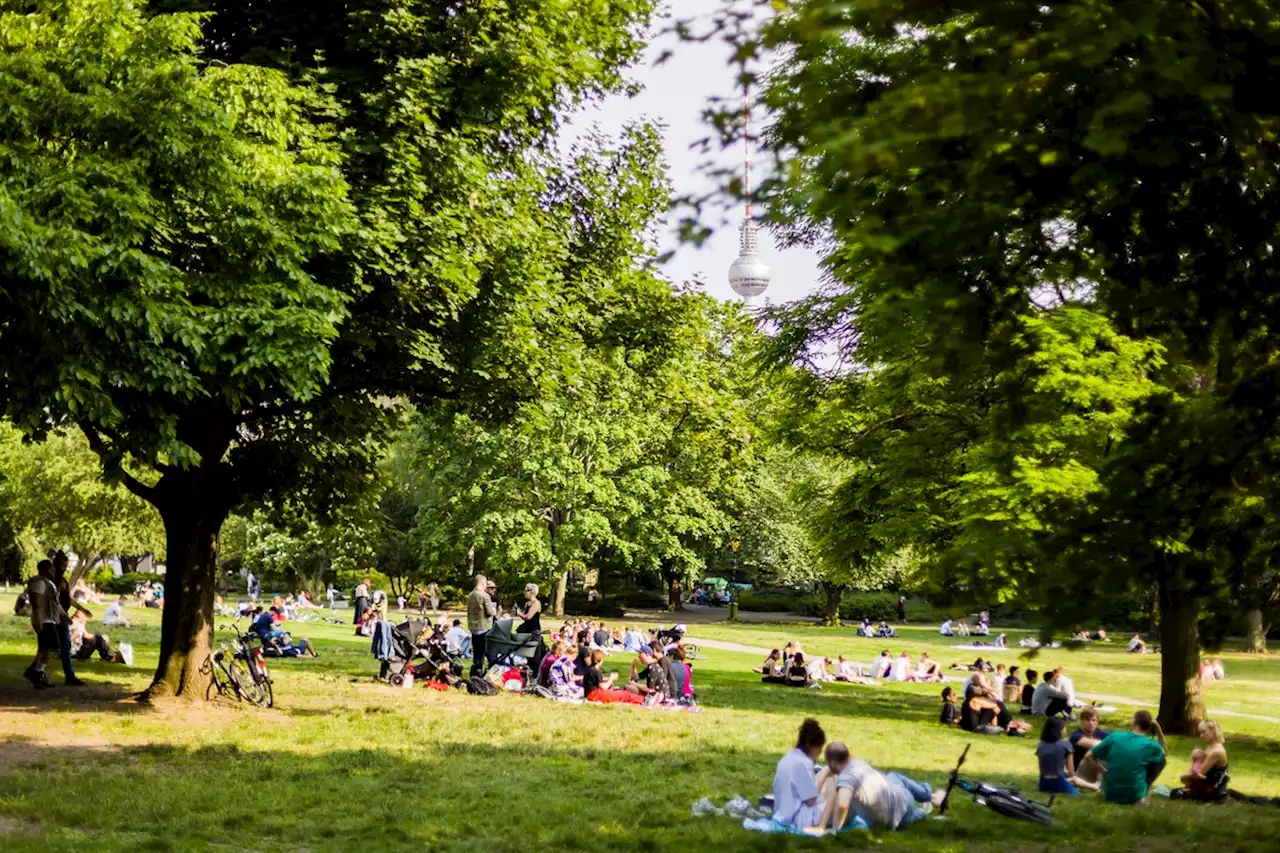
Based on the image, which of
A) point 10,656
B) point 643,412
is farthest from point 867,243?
point 643,412

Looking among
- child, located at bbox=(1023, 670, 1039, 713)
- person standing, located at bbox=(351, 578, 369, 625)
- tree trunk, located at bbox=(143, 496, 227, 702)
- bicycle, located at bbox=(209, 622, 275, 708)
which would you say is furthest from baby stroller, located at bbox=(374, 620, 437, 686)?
person standing, located at bbox=(351, 578, 369, 625)

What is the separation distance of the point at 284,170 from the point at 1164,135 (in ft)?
34.2

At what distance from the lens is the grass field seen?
1065 cm

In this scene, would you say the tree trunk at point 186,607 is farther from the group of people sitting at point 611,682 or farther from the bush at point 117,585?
the bush at point 117,585

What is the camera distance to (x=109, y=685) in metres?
20.0

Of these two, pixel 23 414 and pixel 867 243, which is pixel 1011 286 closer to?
pixel 867 243

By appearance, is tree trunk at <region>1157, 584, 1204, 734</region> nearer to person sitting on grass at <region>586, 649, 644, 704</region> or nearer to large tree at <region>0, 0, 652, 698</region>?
person sitting on grass at <region>586, 649, 644, 704</region>

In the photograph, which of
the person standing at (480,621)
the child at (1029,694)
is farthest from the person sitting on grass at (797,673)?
the person standing at (480,621)

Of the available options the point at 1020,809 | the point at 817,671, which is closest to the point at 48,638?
the point at 1020,809

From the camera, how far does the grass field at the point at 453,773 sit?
10.6 meters

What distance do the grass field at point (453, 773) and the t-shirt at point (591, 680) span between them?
1.35 m

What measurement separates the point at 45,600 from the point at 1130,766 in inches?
589

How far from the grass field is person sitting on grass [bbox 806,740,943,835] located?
201 millimetres

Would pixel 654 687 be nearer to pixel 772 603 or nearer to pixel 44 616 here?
pixel 44 616
